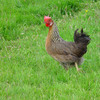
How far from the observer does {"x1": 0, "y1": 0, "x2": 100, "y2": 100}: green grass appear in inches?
185

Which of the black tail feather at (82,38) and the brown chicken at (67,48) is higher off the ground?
the black tail feather at (82,38)

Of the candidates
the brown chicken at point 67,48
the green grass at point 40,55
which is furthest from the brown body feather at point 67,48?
the green grass at point 40,55

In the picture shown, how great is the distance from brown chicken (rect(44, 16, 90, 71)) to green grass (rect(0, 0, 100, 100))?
0.83 ft

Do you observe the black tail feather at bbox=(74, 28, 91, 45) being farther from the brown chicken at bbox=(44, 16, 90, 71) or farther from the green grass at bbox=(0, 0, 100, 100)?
the green grass at bbox=(0, 0, 100, 100)

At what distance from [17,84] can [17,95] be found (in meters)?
0.51

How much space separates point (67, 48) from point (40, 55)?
46.2 inches

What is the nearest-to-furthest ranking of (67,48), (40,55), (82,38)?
1. (82,38)
2. (67,48)
3. (40,55)

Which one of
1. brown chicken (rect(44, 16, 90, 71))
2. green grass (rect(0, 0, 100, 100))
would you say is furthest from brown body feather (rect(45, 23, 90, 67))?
green grass (rect(0, 0, 100, 100))

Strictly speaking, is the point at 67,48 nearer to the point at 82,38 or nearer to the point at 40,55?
the point at 82,38

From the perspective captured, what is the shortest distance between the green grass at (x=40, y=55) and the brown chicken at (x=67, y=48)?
0.25 metres

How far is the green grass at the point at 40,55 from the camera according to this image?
185 inches

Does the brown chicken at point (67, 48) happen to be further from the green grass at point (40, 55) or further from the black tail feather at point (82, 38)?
the green grass at point (40, 55)

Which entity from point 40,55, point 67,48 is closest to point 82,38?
point 67,48

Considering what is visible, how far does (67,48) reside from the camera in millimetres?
5543
